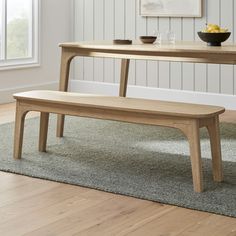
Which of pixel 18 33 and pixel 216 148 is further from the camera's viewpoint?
pixel 18 33

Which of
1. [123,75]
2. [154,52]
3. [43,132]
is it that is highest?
[154,52]

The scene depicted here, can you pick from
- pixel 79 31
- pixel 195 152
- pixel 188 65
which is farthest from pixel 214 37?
pixel 79 31

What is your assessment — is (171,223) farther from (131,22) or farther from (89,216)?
(131,22)

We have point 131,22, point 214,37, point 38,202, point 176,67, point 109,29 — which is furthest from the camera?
point 109,29

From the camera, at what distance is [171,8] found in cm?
585

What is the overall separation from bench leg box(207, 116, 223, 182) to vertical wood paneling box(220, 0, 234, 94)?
7.84 feet

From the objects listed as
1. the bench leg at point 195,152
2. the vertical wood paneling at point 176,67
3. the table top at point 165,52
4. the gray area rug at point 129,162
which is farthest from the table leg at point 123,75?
the bench leg at point 195,152

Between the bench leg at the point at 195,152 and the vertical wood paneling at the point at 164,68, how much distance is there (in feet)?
9.48

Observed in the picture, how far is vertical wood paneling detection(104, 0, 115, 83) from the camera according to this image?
20.6ft

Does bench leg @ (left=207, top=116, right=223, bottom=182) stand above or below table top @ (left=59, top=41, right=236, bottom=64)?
below

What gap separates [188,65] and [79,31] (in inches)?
53.3

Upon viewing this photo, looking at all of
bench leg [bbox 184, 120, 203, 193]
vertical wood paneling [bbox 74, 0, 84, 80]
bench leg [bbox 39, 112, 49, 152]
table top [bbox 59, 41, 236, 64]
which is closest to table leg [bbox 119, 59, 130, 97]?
table top [bbox 59, 41, 236, 64]

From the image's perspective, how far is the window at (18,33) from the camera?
5.87 metres

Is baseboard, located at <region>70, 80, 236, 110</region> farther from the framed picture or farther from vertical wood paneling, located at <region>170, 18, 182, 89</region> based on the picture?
the framed picture
